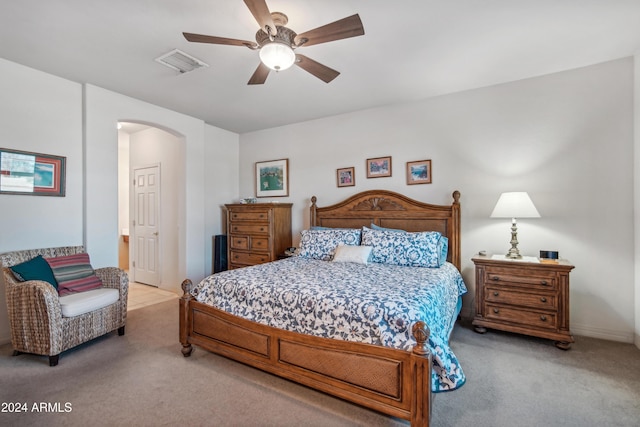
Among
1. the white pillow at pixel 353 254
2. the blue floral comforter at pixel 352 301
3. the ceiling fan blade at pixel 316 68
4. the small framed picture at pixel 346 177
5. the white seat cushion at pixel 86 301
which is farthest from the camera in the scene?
the small framed picture at pixel 346 177

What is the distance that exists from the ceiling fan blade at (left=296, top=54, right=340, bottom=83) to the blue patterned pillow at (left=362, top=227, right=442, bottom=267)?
1814 millimetres

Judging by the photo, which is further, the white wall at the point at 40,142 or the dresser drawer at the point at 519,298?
the white wall at the point at 40,142

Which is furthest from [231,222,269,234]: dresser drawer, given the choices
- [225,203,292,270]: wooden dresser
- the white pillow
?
the white pillow

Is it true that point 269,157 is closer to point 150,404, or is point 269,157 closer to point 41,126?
point 41,126

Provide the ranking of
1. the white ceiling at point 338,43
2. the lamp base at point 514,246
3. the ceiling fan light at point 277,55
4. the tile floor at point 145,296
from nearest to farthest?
the ceiling fan light at point 277,55 < the white ceiling at point 338,43 < the lamp base at point 514,246 < the tile floor at point 145,296

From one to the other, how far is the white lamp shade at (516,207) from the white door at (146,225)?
16.6ft

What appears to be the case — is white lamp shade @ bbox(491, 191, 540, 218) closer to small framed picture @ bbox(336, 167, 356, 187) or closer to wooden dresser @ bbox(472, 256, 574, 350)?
wooden dresser @ bbox(472, 256, 574, 350)

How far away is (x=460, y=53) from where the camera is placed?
271cm

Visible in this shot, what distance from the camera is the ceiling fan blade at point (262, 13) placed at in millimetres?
1673

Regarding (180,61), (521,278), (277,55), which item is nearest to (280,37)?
(277,55)

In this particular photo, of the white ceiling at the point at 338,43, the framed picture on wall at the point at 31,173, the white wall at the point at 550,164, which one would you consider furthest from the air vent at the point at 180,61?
the white wall at the point at 550,164

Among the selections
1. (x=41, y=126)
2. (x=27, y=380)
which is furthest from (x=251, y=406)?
(x=41, y=126)

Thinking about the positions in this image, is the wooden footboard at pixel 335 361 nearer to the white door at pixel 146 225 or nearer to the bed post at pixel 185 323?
the bed post at pixel 185 323

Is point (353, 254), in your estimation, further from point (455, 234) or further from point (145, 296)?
point (145, 296)
